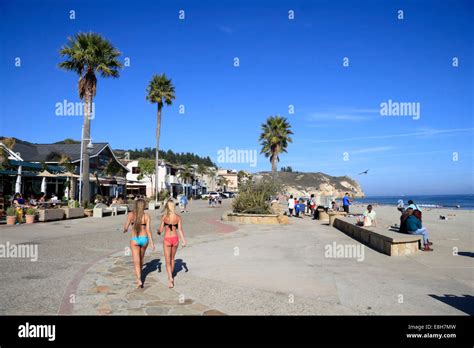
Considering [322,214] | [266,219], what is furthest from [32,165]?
[322,214]

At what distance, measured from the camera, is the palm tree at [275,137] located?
43906mm

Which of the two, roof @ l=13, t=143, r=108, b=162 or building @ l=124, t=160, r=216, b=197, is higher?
roof @ l=13, t=143, r=108, b=162

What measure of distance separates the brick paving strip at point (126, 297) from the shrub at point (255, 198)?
1314cm

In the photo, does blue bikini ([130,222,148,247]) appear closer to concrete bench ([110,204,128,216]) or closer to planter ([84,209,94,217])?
planter ([84,209,94,217])

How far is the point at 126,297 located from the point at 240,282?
2079mm

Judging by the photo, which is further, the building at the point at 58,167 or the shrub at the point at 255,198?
the building at the point at 58,167

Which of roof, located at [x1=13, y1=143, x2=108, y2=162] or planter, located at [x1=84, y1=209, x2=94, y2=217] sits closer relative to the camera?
planter, located at [x1=84, y1=209, x2=94, y2=217]

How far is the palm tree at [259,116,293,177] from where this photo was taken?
43906 mm

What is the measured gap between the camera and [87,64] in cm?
2486

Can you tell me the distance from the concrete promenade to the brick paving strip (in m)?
0.01

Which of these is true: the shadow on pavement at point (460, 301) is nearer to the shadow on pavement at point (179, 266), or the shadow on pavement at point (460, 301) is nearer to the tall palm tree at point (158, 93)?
the shadow on pavement at point (179, 266)

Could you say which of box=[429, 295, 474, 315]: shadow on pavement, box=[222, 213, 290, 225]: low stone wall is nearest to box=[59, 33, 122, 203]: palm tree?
box=[222, 213, 290, 225]: low stone wall

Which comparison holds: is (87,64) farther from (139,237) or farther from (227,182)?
(227,182)

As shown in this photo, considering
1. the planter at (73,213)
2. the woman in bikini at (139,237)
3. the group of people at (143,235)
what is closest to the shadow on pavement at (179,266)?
the group of people at (143,235)
